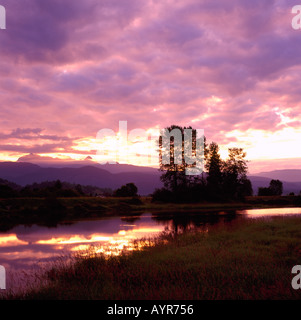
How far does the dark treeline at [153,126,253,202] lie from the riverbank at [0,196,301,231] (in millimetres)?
2562

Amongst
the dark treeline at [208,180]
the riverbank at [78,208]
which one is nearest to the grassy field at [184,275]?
the riverbank at [78,208]

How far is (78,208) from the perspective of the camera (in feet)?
184

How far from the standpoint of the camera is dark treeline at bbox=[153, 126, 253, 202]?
68125mm

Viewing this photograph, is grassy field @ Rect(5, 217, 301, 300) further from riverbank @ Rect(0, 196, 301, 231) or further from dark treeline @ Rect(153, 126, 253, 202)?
dark treeline @ Rect(153, 126, 253, 202)

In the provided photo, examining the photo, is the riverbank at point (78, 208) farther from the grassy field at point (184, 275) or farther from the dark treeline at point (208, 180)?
the grassy field at point (184, 275)

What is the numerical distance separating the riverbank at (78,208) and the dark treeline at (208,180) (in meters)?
2.56

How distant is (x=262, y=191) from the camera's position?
102 m

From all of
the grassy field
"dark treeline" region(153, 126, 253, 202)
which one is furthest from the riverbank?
the grassy field

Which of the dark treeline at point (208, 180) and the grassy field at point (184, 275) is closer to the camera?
the grassy field at point (184, 275)

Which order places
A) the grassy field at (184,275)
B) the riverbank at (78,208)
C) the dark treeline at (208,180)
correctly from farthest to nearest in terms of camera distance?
1. the dark treeline at (208,180)
2. the riverbank at (78,208)
3. the grassy field at (184,275)

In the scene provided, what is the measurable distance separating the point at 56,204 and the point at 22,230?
1953 cm

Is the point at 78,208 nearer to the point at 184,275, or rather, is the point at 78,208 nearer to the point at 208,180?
the point at 208,180

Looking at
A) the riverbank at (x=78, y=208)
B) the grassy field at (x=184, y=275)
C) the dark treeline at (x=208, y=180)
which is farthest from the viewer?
the dark treeline at (x=208, y=180)

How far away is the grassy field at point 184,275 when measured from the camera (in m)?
Result: 10.0
